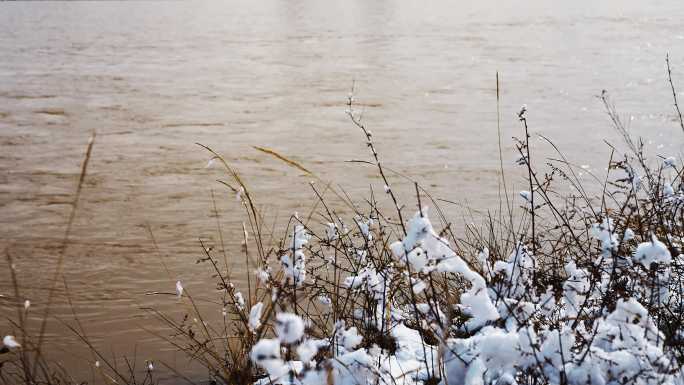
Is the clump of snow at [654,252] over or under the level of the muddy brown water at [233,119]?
over

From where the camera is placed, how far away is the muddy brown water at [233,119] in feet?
17.7

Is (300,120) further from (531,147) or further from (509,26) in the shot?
(509,26)

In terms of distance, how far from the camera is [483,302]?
77.2 inches

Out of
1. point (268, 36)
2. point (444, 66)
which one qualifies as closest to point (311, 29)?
point (268, 36)

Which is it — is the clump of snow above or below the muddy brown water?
above

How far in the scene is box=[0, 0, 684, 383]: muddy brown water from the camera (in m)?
5.41

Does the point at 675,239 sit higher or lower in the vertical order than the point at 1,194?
higher

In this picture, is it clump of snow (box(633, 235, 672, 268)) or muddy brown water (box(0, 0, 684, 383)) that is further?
muddy brown water (box(0, 0, 684, 383))

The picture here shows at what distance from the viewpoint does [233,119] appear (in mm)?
9875

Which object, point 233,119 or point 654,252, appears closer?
point 654,252

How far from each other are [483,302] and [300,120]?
25.7ft

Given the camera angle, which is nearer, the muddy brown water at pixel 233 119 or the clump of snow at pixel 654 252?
the clump of snow at pixel 654 252

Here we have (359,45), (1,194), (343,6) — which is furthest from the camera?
(343,6)

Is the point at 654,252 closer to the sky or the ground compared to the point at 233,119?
closer to the sky
